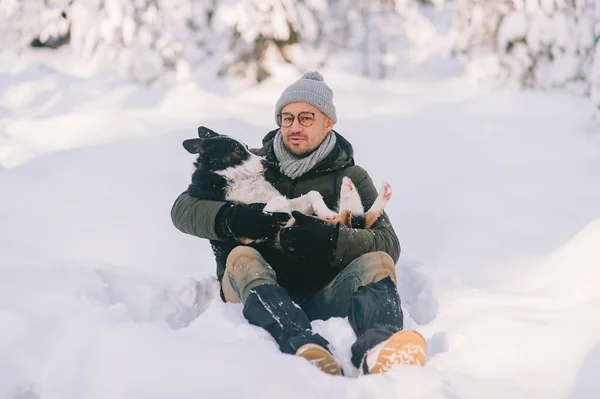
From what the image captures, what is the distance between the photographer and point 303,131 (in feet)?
11.9

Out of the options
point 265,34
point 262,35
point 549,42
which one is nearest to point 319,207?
point 265,34

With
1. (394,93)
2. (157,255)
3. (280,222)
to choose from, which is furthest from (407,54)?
(280,222)

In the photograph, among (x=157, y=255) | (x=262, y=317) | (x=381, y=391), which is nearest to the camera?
(x=381, y=391)

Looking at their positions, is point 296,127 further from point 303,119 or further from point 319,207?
point 319,207

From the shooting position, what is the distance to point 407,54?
2267cm

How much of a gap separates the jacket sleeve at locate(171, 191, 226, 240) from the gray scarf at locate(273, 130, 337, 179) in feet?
1.51

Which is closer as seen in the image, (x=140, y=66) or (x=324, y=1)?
(x=140, y=66)

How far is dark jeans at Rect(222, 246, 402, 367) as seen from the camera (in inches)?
108

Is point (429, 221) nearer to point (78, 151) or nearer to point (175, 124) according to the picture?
point (78, 151)

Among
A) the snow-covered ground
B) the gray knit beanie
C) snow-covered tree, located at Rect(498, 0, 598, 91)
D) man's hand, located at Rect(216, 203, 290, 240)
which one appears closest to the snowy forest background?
snow-covered tree, located at Rect(498, 0, 598, 91)

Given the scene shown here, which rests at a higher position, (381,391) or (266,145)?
(266,145)

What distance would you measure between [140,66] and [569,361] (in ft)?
50.6

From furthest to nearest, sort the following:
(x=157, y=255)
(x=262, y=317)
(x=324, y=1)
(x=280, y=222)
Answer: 1. (x=324, y=1)
2. (x=157, y=255)
3. (x=280, y=222)
4. (x=262, y=317)

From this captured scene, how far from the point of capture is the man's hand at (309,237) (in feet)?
10.4
